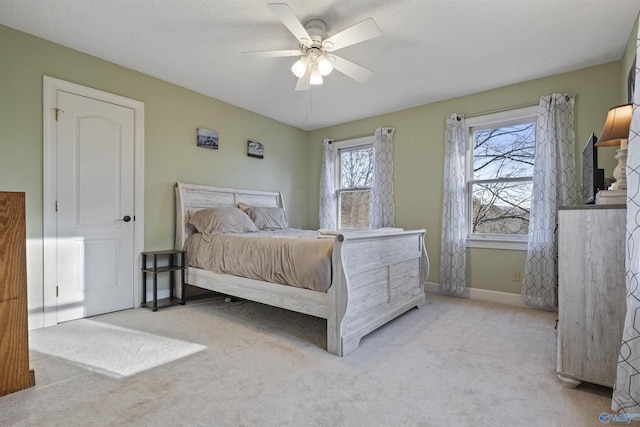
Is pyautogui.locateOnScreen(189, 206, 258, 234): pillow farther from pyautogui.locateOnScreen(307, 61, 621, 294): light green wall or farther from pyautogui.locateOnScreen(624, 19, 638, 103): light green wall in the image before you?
pyautogui.locateOnScreen(624, 19, 638, 103): light green wall

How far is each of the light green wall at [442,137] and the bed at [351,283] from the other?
907 millimetres

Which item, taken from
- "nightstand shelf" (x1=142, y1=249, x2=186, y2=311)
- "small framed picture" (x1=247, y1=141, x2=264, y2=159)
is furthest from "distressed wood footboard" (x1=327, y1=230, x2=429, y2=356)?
"small framed picture" (x1=247, y1=141, x2=264, y2=159)

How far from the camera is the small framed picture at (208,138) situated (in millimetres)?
3957

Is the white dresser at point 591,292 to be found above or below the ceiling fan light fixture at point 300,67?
below

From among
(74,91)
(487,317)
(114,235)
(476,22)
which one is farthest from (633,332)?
(74,91)

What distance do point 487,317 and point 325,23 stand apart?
3.10m

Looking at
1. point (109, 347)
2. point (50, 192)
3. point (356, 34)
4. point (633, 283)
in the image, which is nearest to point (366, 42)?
point (356, 34)

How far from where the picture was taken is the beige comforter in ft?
7.64

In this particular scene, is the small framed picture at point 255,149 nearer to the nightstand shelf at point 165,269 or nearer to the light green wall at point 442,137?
the light green wall at point 442,137

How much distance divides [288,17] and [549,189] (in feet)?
10.1

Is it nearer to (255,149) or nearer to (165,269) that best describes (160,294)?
(165,269)

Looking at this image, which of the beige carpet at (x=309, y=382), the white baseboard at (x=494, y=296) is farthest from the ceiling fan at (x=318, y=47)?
the white baseboard at (x=494, y=296)

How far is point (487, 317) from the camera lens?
3.10m

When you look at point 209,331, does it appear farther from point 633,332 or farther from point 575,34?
point 575,34
